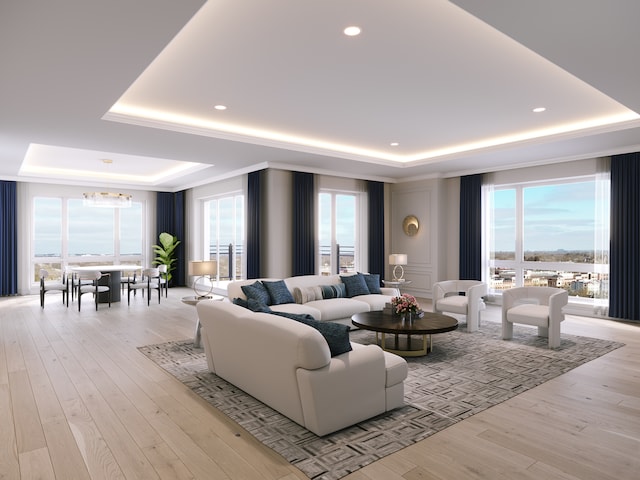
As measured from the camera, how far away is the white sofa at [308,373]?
278 cm

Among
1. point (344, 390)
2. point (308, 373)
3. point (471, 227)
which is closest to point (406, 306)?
point (344, 390)

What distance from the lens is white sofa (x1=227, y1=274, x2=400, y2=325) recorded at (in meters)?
5.50

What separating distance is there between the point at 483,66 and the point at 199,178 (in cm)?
736

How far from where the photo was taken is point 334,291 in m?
6.32

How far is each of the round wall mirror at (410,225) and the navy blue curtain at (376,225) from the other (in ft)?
1.76

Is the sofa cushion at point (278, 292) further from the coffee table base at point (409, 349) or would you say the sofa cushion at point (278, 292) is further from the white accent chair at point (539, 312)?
the white accent chair at point (539, 312)

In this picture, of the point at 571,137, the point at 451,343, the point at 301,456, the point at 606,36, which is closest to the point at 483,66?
the point at 606,36

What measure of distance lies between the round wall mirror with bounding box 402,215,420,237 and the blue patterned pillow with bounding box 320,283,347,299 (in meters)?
3.59

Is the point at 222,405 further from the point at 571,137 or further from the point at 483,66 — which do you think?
the point at 571,137

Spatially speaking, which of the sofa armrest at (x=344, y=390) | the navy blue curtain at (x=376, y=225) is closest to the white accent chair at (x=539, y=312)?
the sofa armrest at (x=344, y=390)

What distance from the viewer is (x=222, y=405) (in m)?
3.37

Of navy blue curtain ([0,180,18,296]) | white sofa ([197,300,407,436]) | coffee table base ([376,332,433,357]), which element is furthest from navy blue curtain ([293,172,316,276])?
navy blue curtain ([0,180,18,296])

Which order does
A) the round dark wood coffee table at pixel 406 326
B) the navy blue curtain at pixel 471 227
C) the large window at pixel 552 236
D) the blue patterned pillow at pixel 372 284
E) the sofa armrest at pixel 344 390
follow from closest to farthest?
the sofa armrest at pixel 344 390, the round dark wood coffee table at pixel 406 326, the blue patterned pillow at pixel 372 284, the large window at pixel 552 236, the navy blue curtain at pixel 471 227

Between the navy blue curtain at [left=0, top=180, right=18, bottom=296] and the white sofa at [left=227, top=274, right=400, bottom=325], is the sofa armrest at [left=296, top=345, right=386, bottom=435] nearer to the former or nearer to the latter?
the white sofa at [left=227, top=274, right=400, bottom=325]
